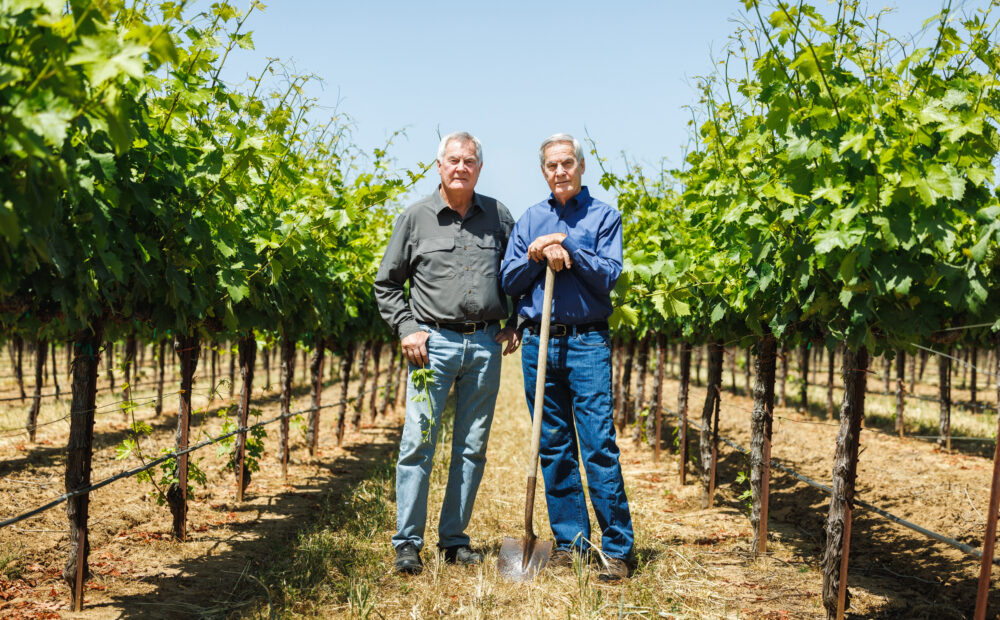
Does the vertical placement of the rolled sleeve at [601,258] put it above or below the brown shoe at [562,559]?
above

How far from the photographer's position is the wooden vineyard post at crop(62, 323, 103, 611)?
3697 millimetres

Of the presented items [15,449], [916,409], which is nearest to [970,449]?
[916,409]

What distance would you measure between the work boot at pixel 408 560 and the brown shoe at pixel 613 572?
3.24ft

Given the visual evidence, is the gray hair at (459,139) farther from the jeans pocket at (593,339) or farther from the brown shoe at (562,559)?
the brown shoe at (562,559)

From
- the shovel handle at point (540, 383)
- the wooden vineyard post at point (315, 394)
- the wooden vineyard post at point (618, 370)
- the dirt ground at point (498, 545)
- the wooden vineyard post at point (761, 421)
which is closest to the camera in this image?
the dirt ground at point (498, 545)

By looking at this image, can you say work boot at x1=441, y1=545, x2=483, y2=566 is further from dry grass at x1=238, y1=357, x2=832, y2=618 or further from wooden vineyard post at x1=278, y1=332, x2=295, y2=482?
wooden vineyard post at x1=278, y1=332, x2=295, y2=482

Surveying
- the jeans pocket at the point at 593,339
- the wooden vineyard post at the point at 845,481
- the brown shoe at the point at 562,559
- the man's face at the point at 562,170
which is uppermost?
the man's face at the point at 562,170

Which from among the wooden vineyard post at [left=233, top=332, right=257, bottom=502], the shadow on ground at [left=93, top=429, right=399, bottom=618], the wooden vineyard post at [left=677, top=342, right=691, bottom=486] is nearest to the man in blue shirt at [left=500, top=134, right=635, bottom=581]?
the shadow on ground at [left=93, top=429, right=399, bottom=618]

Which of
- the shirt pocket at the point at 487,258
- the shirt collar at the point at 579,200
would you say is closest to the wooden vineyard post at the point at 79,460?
the shirt pocket at the point at 487,258

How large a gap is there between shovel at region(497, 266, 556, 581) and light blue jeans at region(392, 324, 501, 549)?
0.28m

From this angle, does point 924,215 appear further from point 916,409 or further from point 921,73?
point 916,409

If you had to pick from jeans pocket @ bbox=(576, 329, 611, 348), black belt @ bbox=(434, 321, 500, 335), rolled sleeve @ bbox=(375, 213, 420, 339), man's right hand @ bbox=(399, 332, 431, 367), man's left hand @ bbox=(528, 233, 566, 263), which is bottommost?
man's right hand @ bbox=(399, 332, 431, 367)

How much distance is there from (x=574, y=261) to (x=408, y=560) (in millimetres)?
1859

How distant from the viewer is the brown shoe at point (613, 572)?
12.4 feet
